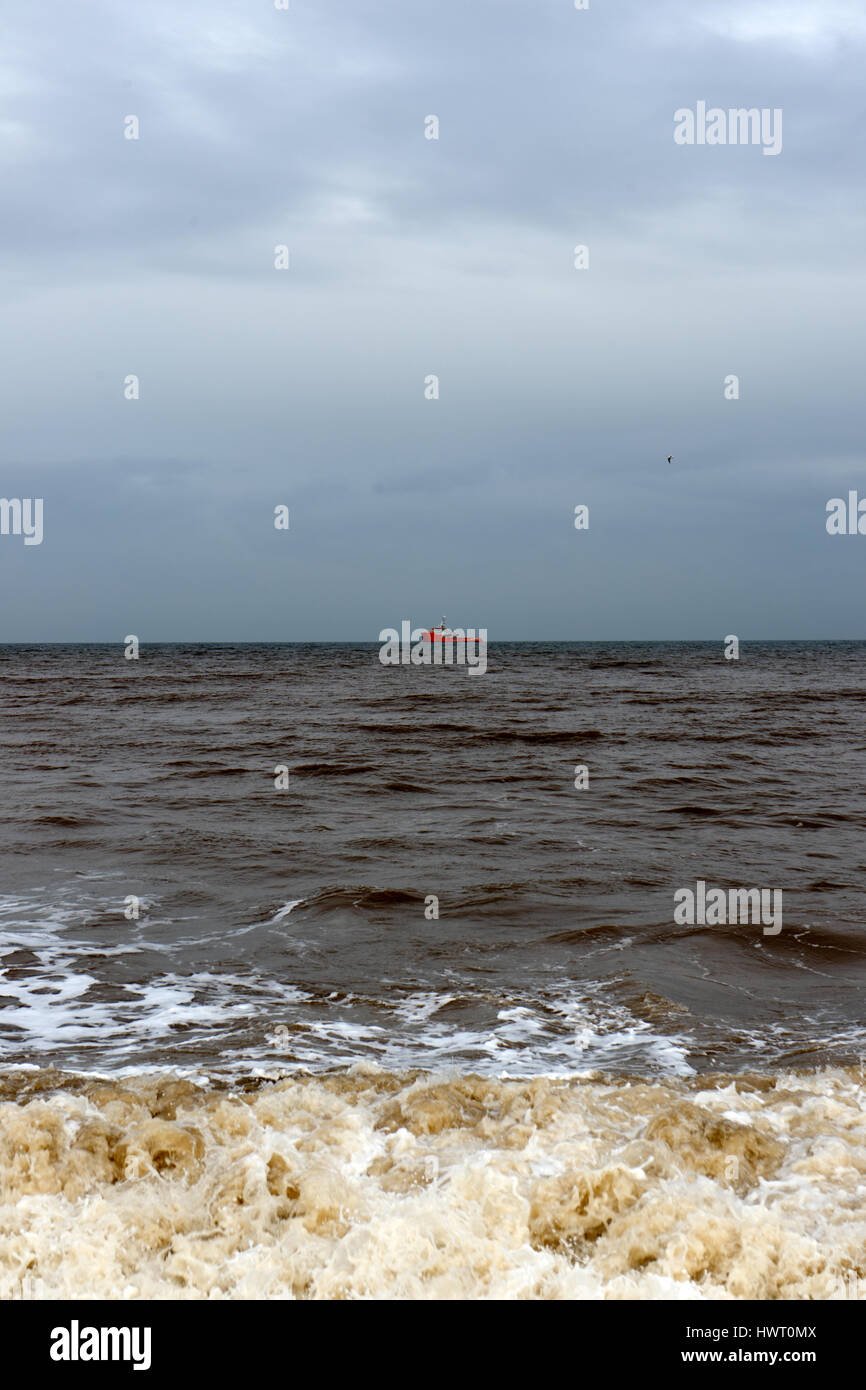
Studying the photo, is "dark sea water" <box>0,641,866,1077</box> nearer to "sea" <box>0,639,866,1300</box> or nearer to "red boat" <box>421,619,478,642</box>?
"sea" <box>0,639,866,1300</box>

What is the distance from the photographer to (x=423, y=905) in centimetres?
1045

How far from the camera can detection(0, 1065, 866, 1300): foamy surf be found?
3.87 m

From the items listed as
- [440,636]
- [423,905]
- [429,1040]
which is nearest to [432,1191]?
[429,1040]

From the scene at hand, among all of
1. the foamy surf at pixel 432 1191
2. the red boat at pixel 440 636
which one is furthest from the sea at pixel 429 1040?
the red boat at pixel 440 636

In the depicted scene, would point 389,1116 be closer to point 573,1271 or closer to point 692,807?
point 573,1271

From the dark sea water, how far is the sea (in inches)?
1.9

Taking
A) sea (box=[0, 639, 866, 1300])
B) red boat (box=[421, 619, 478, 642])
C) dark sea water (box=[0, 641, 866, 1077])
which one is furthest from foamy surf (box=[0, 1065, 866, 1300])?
red boat (box=[421, 619, 478, 642])

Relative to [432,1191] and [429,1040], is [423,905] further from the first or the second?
[432,1191]

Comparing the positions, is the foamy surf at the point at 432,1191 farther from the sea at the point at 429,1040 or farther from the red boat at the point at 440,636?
the red boat at the point at 440,636

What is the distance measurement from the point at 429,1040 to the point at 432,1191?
99.7 inches

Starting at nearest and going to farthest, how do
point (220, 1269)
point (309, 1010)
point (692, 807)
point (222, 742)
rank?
1. point (220, 1269)
2. point (309, 1010)
3. point (692, 807)
4. point (222, 742)
